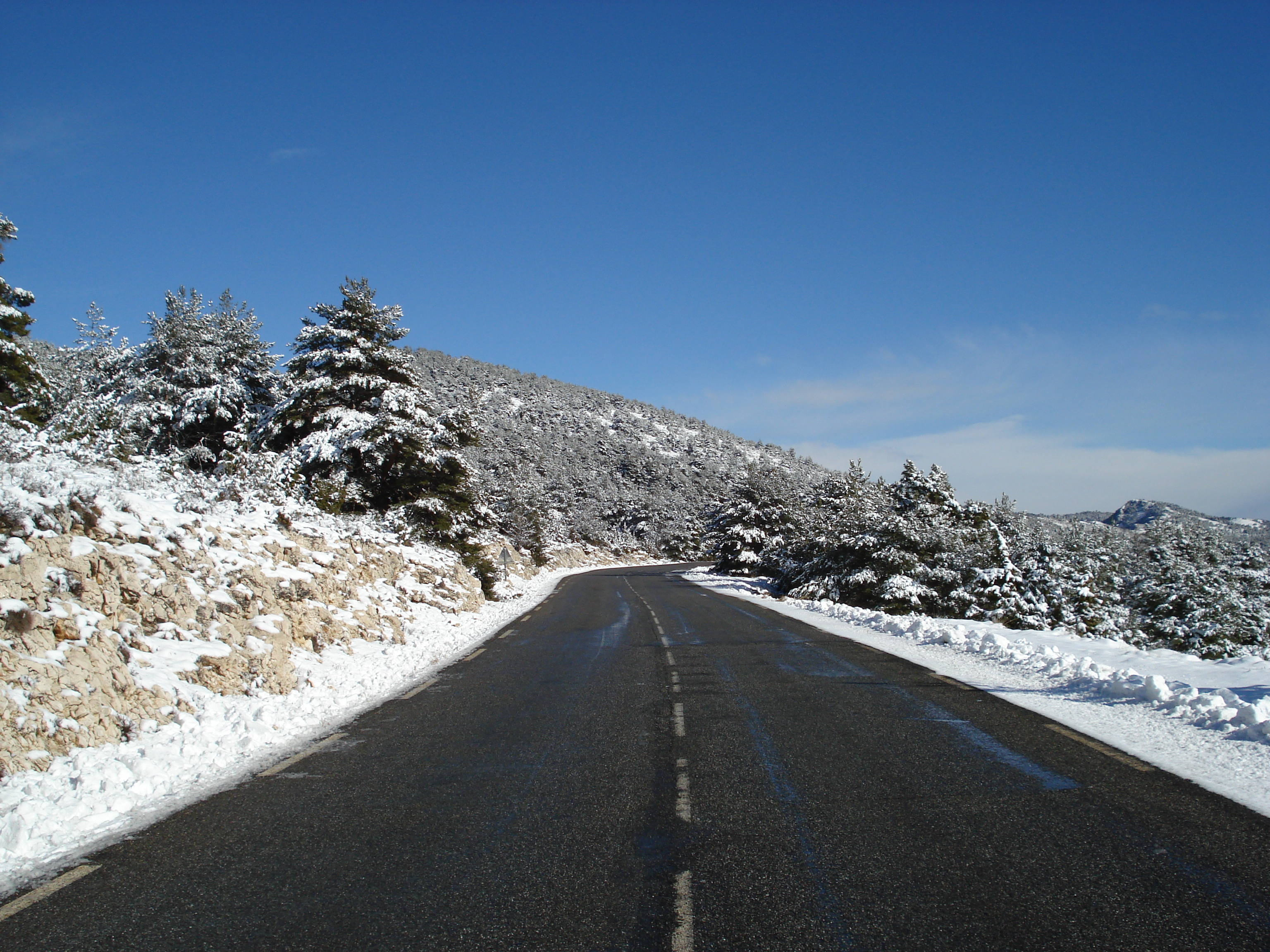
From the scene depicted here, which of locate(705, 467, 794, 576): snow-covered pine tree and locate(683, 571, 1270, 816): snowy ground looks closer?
locate(683, 571, 1270, 816): snowy ground

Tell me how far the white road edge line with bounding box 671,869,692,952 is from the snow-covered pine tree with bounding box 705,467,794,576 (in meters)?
45.7

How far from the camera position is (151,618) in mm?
8586

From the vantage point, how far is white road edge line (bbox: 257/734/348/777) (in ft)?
20.4

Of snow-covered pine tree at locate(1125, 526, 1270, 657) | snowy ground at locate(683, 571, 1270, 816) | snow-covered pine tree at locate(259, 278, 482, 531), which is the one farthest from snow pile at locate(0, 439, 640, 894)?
snow-covered pine tree at locate(1125, 526, 1270, 657)

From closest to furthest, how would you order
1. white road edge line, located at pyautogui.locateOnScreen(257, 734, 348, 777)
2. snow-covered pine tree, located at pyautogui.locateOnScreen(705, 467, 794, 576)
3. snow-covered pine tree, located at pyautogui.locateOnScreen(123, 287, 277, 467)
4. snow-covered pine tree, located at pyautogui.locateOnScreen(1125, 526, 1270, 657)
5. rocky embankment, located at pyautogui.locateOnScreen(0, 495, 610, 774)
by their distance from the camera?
white road edge line, located at pyautogui.locateOnScreen(257, 734, 348, 777) → rocky embankment, located at pyautogui.locateOnScreen(0, 495, 610, 774) → snow-covered pine tree, located at pyautogui.locateOnScreen(1125, 526, 1270, 657) → snow-covered pine tree, located at pyautogui.locateOnScreen(123, 287, 277, 467) → snow-covered pine tree, located at pyautogui.locateOnScreen(705, 467, 794, 576)

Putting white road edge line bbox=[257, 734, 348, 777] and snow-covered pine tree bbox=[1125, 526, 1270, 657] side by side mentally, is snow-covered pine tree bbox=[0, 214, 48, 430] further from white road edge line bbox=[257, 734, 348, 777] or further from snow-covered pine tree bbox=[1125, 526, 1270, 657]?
snow-covered pine tree bbox=[1125, 526, 1270, 657]

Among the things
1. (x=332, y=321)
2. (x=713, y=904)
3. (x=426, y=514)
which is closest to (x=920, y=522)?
(x=426, y=514)

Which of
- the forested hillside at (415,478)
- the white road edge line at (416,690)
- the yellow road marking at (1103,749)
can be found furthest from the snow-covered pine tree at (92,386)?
the yellow road marking at (1103,749)

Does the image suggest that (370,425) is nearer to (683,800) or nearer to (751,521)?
(683,800)

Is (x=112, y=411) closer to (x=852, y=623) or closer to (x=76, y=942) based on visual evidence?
(x=76, y=942)

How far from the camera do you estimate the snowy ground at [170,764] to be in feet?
15.8

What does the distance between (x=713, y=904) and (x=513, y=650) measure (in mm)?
10333

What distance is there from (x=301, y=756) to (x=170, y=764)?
3.53ft

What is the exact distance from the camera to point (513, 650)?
13578 millimetres
